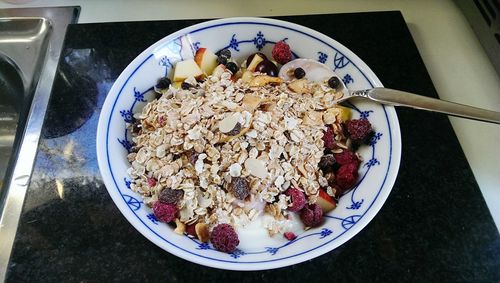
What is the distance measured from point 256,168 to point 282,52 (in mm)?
256

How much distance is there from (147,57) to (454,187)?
62 cm

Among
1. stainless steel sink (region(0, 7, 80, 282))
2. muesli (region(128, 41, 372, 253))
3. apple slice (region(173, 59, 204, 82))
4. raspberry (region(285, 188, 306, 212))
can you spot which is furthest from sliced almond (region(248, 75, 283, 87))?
stainless steel sink (region(0, 7, 80, 282))

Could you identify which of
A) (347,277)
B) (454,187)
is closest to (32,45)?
A: (347,277)

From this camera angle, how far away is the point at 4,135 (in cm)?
104

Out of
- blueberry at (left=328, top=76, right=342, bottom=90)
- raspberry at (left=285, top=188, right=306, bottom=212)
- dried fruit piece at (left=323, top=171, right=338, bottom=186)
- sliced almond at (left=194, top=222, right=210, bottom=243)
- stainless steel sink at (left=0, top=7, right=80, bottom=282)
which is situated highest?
blueberry at (left=328, top=76, right=342, bottom=90)

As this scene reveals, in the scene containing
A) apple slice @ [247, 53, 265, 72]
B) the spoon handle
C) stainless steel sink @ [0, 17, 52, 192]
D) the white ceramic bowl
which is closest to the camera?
the white ceramic bowl

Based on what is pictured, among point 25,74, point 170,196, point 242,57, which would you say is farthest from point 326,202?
point 25,74

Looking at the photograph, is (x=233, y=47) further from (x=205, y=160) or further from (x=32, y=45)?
(x=32, y=45)

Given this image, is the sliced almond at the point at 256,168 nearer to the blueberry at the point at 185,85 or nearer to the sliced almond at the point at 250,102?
the sliced almond at the point at 250,102

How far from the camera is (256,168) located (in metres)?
0.64

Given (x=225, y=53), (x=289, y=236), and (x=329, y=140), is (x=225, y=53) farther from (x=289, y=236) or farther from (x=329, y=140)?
(x=289, y=236)

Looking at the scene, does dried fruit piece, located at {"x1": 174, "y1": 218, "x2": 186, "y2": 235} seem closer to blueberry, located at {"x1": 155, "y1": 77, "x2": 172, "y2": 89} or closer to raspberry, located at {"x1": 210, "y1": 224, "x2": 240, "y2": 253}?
raspberry, located at {"x1": 210, "y1": 224, "x2": 240, "y2": 253}

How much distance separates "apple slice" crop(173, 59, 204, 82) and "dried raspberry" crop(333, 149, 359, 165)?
0.30 meters

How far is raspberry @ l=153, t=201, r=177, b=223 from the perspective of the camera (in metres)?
0.62
